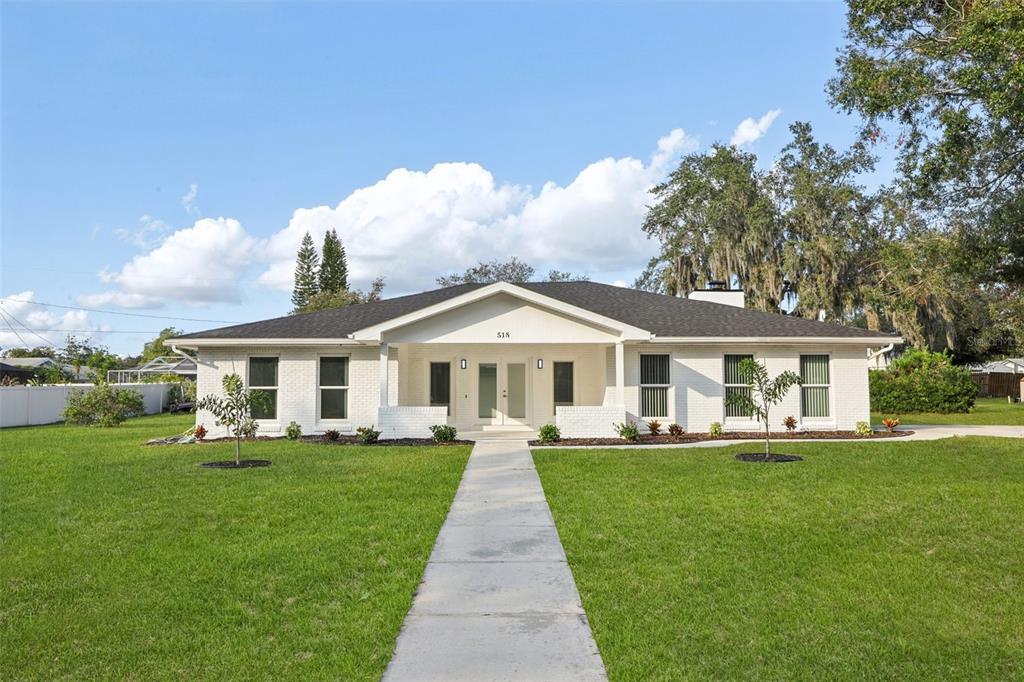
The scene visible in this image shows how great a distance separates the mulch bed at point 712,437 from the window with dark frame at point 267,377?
681 centimetres

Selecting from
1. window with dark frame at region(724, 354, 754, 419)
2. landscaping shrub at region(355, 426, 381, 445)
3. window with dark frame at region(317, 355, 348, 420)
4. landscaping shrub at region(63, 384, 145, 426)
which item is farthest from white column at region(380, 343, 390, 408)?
landscaping shrub at region(63, 384, 145, 426)

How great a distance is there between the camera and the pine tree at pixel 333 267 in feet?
208

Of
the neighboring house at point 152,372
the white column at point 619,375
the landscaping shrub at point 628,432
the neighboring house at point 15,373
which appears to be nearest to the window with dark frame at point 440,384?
the white column at point 619,375

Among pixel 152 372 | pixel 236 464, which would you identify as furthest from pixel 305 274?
pixel 236 464

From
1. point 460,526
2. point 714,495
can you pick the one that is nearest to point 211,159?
point 460,526

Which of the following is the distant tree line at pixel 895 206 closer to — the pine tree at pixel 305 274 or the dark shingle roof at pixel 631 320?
the dark shingle roof at pixel 631 320

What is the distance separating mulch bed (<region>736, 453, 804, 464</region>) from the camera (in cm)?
1191

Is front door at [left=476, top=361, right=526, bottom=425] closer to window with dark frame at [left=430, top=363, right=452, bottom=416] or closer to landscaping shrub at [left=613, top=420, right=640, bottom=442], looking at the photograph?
window with dark frame at [left=430, top=363, right=452, bottom=416]

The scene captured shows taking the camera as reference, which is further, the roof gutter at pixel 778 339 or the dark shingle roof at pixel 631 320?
the dark shingle roof at pixel 631 320

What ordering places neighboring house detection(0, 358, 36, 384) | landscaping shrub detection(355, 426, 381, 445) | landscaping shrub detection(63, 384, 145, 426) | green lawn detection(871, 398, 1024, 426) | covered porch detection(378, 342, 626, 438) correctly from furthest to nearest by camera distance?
neighboring house detection(0, 358, 36, 384), landscaping shrub detection(63, 384, 145, 426), green lawn detection(871, 398, 1024, 426), covered porch detection(378, 342, 626, 438), landscaping shrub detection(355, 426, 381, 445)

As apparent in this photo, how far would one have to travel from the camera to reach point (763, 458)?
12.1 metres

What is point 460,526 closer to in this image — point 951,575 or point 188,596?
point 188,596

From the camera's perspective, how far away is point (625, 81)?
1666 cm

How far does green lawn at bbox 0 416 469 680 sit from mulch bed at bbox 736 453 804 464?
5426mm
